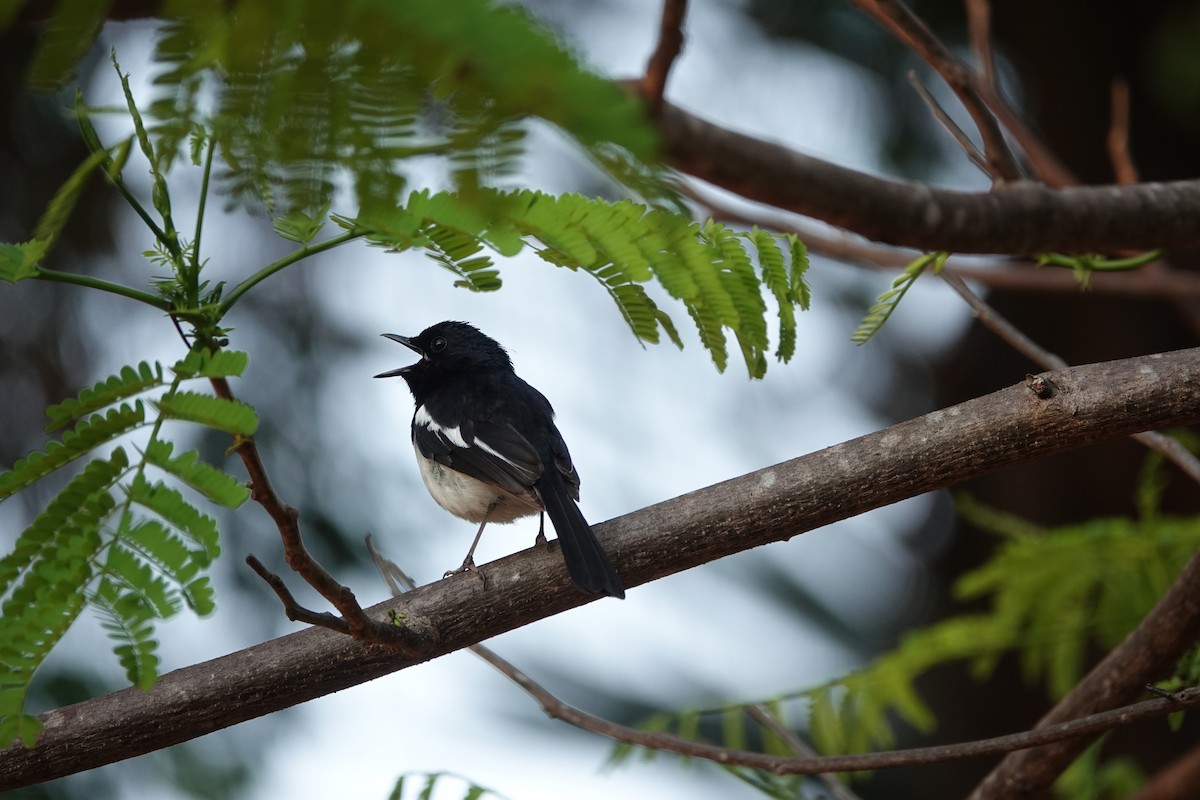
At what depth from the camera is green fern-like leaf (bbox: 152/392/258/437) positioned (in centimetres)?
175

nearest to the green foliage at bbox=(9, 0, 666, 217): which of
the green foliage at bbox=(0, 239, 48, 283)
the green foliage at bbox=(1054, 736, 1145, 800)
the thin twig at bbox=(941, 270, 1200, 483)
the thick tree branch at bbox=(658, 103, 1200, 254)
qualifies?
the green foliage at bbox=(0, 239, 48, 283)

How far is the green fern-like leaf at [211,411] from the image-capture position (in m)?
1.75

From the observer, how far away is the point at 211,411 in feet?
5.84

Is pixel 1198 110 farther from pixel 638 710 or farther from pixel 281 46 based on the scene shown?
pixel 281 46

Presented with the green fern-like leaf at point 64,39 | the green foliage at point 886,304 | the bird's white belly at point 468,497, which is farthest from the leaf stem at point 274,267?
the bird's white belly at point 468,497

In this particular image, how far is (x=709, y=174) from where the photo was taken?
277 centimetres

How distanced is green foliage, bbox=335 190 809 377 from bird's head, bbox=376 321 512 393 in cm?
255

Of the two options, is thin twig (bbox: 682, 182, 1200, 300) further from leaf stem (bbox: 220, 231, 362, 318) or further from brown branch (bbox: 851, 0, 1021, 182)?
leaf stem (bbox: 220, 231, 362, 318)

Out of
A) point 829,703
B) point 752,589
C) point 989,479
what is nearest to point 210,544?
point 829,703

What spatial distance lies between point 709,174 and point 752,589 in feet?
13.9

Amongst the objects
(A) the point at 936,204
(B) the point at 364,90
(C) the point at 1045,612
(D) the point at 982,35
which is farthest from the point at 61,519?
(D) the point at 982,35

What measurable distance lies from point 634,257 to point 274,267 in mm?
652

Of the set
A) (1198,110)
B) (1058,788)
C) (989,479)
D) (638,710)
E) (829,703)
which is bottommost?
(1058,788)

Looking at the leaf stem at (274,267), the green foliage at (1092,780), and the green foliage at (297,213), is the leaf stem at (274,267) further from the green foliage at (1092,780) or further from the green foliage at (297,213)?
the green foliage at (1092,780)
